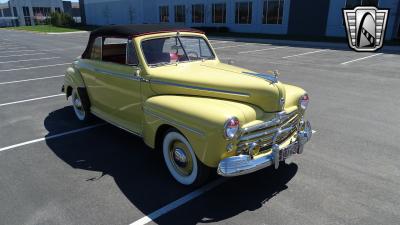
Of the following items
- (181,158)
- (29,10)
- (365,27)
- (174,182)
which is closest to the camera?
(181,158)

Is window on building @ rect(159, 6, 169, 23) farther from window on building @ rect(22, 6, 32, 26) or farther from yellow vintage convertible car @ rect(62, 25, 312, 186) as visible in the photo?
window on building @ rect(22, 6, 32, 26)

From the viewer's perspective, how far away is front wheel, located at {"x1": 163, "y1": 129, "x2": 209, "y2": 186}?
3834 millimetres

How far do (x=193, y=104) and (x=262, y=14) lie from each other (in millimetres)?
28355

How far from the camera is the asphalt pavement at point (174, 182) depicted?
3.53m

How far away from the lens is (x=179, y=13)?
37938 millimetres

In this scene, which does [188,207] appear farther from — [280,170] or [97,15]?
[97,15]

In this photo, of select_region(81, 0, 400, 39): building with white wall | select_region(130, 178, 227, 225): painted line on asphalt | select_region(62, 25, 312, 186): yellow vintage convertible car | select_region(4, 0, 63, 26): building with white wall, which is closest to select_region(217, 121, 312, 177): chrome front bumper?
select_region(62, 25, 312, 186): yellow vintage convertible car

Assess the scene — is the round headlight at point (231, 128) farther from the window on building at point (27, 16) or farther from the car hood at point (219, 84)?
the window on building at point (27, 16)

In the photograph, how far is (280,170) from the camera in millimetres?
4457

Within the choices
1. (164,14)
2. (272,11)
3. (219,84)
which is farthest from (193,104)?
(164,14)

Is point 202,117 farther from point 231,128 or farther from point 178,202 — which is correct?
point 178,202

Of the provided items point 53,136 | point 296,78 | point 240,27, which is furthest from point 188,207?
point 240,27

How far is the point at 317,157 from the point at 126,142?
3.15 meters

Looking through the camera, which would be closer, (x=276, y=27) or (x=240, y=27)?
(x=276, y=27)
